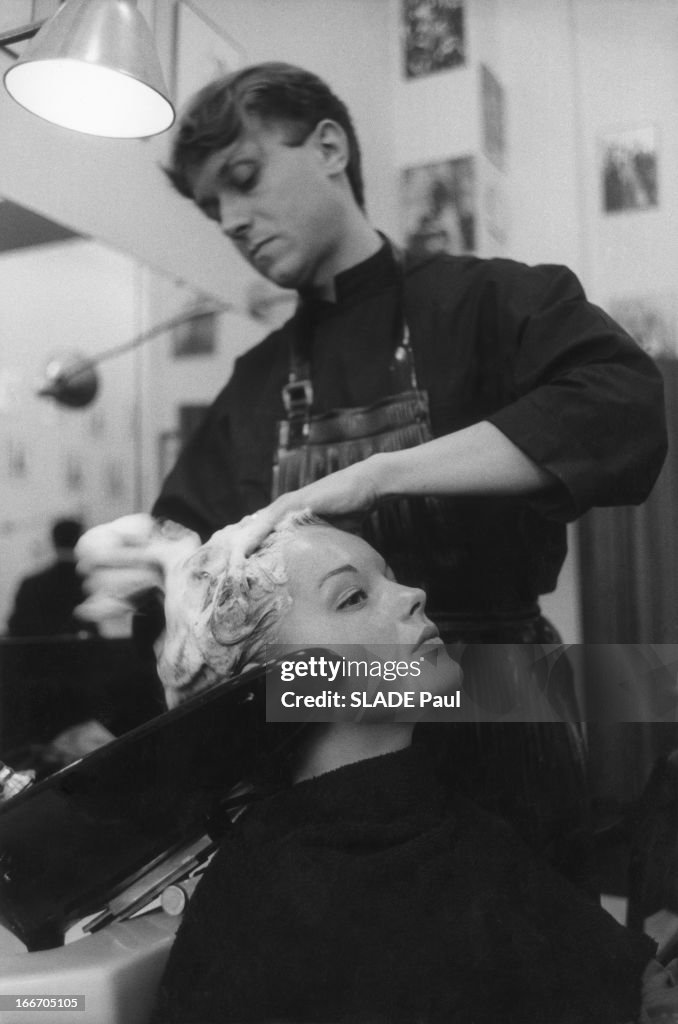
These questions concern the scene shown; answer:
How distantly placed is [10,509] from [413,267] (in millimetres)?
782

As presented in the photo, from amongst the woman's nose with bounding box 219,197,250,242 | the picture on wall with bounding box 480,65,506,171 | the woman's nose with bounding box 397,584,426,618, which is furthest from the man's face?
the woman's nose with bounding box 397,584,426,618

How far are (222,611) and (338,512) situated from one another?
229mm

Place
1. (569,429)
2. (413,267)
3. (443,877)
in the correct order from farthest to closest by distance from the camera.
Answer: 1. (413,267)
2. (569,429)
3. (443,877)

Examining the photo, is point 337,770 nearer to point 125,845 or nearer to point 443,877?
point 443,877

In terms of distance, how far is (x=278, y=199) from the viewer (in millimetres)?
1410

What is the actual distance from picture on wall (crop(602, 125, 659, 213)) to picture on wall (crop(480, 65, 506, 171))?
16cm

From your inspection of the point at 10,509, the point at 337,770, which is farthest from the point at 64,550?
the point at 337,770

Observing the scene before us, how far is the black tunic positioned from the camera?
129 cm

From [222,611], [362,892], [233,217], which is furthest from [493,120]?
[362,892]

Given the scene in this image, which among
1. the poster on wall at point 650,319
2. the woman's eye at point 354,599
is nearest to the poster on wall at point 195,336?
the woman's eye at point 354,599

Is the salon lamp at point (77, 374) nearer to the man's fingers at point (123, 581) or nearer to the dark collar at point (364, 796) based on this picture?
the man's fingers at point (123, 581)

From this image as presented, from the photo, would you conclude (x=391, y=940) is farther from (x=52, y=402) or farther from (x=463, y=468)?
(x=52, y=402)

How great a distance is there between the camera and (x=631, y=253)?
4.49 feet

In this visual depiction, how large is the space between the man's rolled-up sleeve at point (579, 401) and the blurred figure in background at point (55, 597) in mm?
725
